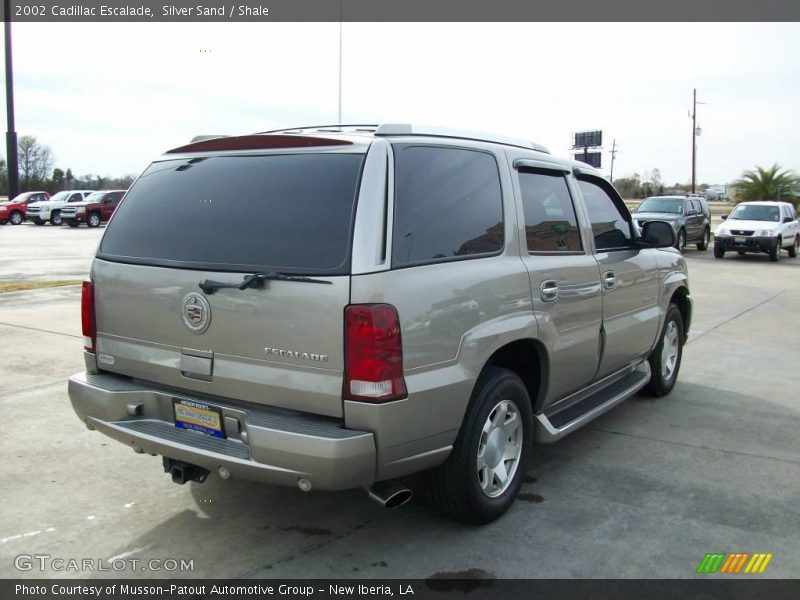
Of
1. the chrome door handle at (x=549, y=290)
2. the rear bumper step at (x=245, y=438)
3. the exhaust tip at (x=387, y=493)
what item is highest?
the chrome door handle at (x=549, y=290)

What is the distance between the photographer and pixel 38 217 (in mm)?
35906

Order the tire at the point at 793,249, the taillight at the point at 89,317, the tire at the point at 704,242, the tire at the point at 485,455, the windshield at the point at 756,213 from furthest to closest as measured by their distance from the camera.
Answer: the tire at the point at 704,242 < the tire at the point at 793,249 < the windshield at the point at 756,213 < the taillight at the point at 89,317 < the tire at the point at 485,455

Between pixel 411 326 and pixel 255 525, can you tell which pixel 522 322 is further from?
pixel 255 525

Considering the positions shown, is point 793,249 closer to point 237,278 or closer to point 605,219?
point 605,219

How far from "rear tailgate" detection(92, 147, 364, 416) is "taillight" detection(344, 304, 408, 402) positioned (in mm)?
47

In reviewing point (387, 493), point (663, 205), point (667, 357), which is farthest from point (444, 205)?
point (663, 205)

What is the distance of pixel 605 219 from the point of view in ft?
16.9

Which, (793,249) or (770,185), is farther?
(770,185)

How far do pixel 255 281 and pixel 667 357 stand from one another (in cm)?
429

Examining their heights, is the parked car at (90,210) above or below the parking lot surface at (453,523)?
above

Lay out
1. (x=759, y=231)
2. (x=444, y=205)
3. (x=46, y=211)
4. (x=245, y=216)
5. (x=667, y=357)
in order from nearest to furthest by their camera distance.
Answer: (x=245, y=216) → (x=444, y=205) → (x=667, y=357) → (x=759, y=231) → (x=46, y=211)

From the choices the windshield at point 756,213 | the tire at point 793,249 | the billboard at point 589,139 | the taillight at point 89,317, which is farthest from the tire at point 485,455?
the billboard at point 589,139

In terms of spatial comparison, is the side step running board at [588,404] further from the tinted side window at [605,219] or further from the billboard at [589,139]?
the billboard at [589,139]

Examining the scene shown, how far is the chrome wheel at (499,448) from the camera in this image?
3711 mm
